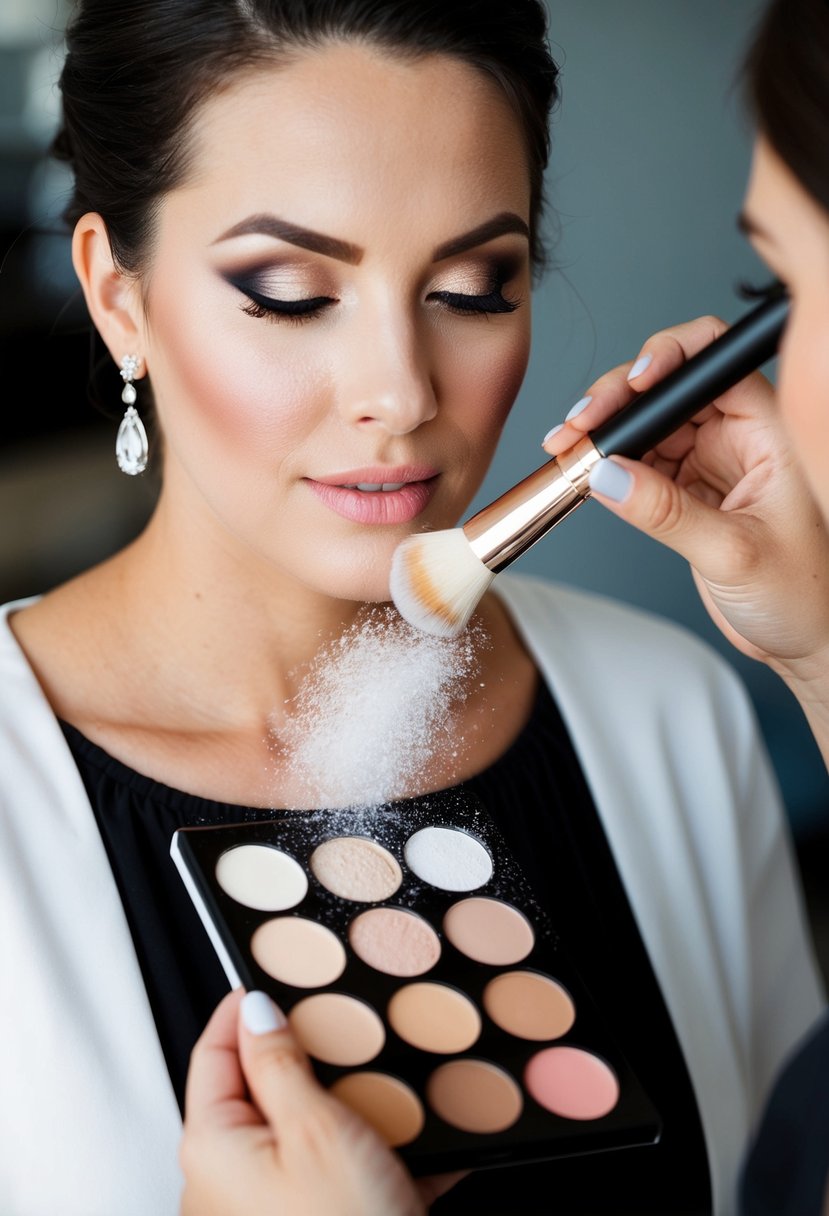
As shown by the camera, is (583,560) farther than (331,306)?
Yes

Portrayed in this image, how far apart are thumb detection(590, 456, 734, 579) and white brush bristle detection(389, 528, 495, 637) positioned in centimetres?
10

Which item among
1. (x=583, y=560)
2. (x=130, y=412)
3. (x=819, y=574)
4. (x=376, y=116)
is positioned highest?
(x=376, y=116)

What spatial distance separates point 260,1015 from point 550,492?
0.38m

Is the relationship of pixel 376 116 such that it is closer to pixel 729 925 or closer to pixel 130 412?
pixel 130 412

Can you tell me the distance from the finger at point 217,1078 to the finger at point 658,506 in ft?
1.24

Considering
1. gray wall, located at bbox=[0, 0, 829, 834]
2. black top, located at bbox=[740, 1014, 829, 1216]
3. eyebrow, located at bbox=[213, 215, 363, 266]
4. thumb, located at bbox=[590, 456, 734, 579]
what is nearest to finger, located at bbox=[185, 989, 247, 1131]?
black top, located at bbox=[740, 1014, 829, 1216]

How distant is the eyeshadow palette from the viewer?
0.66 m

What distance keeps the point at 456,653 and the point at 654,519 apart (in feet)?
1.06

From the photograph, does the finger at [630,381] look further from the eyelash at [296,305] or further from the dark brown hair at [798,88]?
the dark brown hair at [798,88]

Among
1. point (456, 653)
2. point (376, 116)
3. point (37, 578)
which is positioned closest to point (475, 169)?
point (376, 116)

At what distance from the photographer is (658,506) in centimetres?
79

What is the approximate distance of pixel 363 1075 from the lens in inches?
26.1

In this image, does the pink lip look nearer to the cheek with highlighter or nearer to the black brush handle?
the cheek with highlighter

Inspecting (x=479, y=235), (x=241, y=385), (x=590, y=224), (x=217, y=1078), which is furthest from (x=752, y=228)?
(x=590, y=224)
